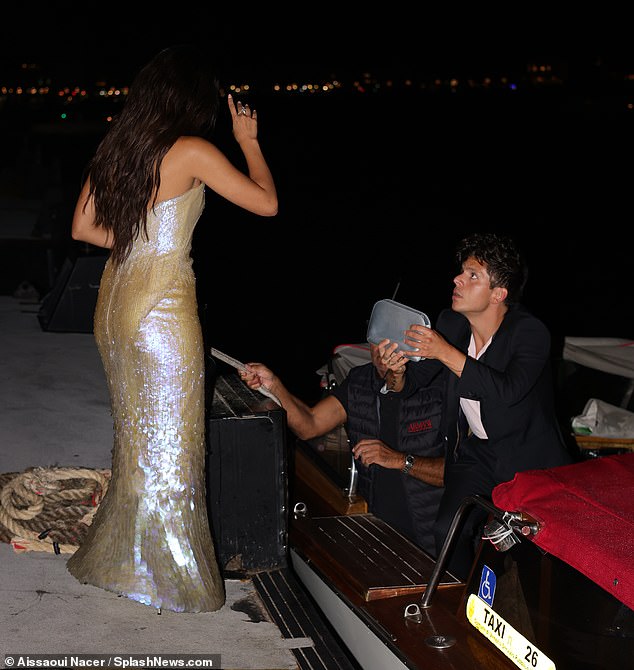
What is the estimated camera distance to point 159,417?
3.39 m

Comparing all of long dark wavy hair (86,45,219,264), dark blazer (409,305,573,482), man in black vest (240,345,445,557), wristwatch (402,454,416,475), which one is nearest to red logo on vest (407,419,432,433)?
man in black vest (240,345,445,557)

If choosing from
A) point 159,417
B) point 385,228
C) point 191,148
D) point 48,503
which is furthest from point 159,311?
point 385,228

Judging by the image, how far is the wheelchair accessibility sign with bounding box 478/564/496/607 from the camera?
9.20 feet

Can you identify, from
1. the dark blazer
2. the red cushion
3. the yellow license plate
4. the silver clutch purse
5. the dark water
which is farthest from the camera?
the dark water

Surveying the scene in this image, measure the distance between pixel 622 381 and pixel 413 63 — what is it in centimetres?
9324

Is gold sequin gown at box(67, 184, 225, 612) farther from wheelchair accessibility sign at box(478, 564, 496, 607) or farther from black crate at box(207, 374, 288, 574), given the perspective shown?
wheelchair accessibility sign at box(478, 564, 496, 607)

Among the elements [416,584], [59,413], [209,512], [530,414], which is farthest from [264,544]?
[59,413]

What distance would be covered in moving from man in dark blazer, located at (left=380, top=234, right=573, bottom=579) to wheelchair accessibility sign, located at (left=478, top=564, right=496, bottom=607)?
91 cm

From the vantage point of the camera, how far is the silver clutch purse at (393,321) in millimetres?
3627

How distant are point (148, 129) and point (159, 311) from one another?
0.61 metres

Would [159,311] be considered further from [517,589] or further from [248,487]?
[517,589]

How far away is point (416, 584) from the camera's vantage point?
3.42 m

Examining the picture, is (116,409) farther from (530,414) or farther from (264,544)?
(530,414)

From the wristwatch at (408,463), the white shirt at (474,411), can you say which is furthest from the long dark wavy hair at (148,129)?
the wristwatch at (408,463)
